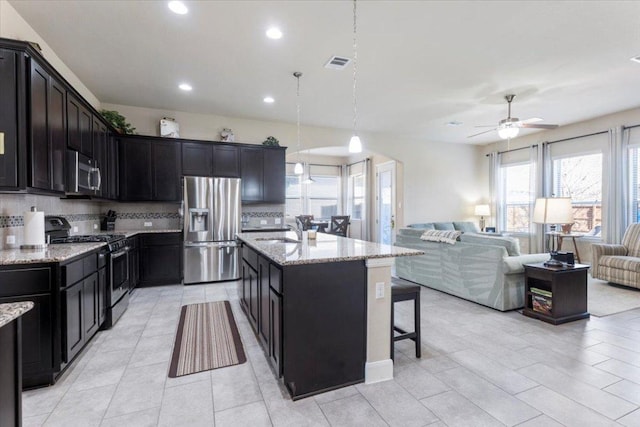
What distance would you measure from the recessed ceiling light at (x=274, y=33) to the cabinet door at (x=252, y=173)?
2.72 metres

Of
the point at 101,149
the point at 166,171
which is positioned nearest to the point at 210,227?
the point at 166,171

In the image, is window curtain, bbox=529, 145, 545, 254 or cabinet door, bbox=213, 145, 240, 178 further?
window curtain, bbox=529, 145, 545, 254

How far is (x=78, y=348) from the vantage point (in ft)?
A: 8.52

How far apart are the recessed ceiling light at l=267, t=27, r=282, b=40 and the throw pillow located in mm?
3242

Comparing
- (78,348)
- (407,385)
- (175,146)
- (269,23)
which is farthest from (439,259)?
(175,146)

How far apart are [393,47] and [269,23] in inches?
52.3

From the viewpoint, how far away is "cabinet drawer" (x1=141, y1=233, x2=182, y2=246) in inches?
196

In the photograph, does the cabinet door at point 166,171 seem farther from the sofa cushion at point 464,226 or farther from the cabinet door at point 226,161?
the sofa cushion at point 464,226

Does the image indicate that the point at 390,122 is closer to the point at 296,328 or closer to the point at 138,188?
the point at 138,188

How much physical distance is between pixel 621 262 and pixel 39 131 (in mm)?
7325

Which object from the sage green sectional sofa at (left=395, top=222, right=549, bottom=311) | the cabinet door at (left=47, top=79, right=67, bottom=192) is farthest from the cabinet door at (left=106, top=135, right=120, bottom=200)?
the sage green sectional sofa at (left=395, top=222, right=549, bottom=311)

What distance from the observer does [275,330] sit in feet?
7.34

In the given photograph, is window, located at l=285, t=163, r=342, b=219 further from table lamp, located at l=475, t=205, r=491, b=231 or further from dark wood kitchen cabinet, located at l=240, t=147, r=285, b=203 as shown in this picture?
table lamp, located at l=475, t=205, r=491, b=231

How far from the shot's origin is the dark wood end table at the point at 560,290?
3373 millimetres
